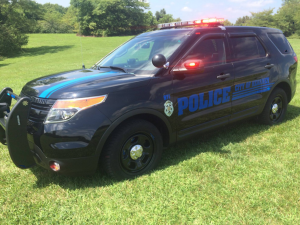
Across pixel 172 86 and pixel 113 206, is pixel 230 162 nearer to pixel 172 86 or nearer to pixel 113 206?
pixel 172 86

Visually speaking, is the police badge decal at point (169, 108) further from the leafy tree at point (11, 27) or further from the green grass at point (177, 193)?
→ the leafy tree at point (11, 27)

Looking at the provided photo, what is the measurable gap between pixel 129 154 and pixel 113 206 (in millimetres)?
620

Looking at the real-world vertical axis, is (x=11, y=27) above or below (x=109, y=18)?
below

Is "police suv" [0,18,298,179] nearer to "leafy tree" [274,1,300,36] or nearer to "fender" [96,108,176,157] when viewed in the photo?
"fender" [96,108,176,157]

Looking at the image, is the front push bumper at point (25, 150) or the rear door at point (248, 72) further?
Answer: the rear door at point (248, 72)

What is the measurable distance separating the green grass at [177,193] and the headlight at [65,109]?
34.5 inches

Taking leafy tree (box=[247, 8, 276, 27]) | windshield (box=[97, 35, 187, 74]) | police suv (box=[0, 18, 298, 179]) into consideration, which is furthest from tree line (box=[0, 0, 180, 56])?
police suv (box=[0, 18, 298, 179])

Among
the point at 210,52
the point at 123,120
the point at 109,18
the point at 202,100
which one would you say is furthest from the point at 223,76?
the point at 109,18

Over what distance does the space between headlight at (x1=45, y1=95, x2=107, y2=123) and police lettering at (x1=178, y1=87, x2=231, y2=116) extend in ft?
4.14

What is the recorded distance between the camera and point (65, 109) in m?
2.50

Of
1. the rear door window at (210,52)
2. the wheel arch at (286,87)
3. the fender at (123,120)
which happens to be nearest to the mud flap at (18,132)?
the fender at (123,120)

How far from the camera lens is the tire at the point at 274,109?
450cm

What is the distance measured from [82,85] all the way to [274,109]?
3.66 metres

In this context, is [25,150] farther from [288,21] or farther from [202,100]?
[288,21]
